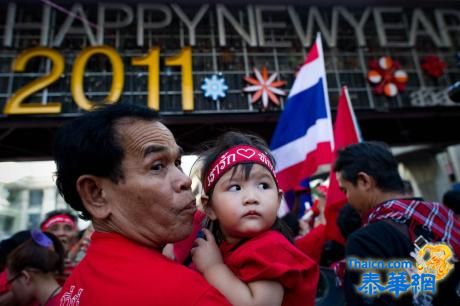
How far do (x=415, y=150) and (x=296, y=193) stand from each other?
10.1 m

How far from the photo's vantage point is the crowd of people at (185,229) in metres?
1.20

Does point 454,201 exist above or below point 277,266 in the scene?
above

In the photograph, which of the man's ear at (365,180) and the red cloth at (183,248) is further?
the man's ear at (365,180)

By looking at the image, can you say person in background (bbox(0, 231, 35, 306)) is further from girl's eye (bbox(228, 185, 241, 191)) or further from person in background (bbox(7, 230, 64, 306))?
girl's eye (bbox(228, 185, 241, 191))

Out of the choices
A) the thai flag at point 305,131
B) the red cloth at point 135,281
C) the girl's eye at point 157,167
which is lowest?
the red cloth at point 135,281

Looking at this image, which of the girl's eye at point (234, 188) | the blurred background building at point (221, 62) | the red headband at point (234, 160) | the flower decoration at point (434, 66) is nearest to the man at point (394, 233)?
the red headband at point (234, 160)

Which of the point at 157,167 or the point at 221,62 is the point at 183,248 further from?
the point at 221,62

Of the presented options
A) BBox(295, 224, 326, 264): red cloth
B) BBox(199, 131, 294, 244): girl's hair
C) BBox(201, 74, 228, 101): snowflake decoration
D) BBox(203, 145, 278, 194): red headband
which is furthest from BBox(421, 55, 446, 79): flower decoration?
BBox(203, 145, 278, 194): red headband

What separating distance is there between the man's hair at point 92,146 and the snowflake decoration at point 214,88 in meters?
8.97

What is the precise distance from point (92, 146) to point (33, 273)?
1.99m

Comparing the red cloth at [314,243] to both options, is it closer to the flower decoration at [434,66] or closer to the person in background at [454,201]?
the person in background at [454,201]

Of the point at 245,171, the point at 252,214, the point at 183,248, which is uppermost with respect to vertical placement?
the point at 245,171

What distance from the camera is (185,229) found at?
1.45 meters

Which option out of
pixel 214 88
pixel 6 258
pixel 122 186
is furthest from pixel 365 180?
pixel 214 88
